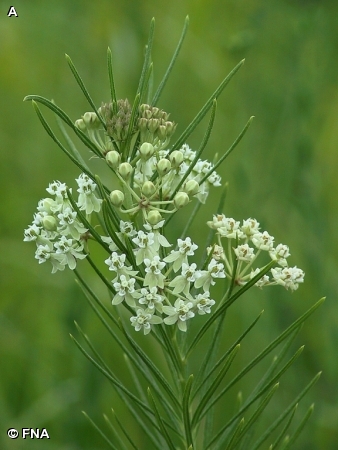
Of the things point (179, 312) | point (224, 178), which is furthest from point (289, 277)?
point (224, 178)

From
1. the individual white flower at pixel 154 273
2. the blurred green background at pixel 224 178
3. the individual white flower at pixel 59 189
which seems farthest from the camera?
the blurred green background at pixel 224 178

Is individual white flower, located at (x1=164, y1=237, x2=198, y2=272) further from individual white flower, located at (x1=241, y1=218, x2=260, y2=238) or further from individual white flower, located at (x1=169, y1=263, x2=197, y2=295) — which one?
individual white flower, located at (x1=241, y1=218, x2=260, y2=238)

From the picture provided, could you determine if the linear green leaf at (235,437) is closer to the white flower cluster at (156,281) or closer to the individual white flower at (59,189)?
the white flower cluster at (156,281)

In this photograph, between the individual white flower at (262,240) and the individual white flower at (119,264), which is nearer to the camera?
the individual white flower at (119,264)

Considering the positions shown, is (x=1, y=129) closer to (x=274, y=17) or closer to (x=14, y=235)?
(x=14, y=235)

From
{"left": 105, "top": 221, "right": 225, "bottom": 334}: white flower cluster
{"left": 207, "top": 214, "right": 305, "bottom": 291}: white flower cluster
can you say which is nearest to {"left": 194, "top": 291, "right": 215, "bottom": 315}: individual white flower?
{"left": 105, "top": 221, "right": 225, "bottom": 334}: white flower cluster

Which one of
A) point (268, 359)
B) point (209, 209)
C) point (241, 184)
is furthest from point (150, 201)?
point (209, 209)

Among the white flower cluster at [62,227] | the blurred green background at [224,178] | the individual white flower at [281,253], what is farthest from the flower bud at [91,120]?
the blurred green background at [224,178]
